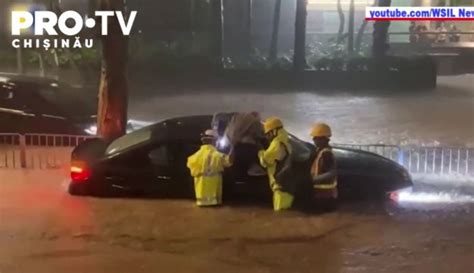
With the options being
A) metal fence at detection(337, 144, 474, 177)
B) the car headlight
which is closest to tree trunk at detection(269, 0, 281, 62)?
metal fence at detection(337, 144, 474, 177)

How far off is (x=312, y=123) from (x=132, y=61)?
75.6 inches

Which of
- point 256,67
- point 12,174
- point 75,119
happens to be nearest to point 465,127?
point 256,67

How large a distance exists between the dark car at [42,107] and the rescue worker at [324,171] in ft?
7.74

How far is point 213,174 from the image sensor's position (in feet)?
23.9

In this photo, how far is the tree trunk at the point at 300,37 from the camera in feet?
24.5

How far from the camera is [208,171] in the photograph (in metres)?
7.25

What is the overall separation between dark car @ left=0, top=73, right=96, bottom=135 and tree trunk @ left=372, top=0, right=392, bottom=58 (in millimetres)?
2909

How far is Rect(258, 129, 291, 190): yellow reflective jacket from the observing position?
7234 mm

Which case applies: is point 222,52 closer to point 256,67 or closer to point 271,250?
point 256,67

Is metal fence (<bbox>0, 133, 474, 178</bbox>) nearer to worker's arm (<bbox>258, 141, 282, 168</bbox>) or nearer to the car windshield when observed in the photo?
the car windshield

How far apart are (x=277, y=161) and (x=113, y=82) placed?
192 cm

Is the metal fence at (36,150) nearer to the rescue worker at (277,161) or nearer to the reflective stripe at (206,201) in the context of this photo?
the reflective stripe at (206,201)

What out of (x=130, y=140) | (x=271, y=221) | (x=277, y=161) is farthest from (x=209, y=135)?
(x=271, y=221)

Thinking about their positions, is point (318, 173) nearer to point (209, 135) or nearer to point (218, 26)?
point (209, 135)
